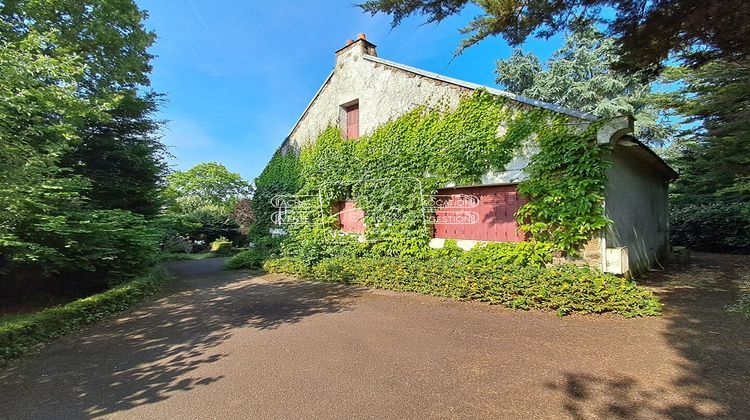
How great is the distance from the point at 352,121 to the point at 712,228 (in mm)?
14537

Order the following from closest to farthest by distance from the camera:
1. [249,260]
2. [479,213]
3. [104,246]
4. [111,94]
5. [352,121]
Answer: [479,213] → [104,246] → [111,94] → [352,121] → [249,260]

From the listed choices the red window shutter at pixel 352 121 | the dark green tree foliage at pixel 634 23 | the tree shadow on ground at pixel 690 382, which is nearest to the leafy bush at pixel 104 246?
the red window shutter at pixel 352 121

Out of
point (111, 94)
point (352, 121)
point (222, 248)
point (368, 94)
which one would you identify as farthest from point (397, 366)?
point (222, 248)

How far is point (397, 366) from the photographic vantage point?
137 inches

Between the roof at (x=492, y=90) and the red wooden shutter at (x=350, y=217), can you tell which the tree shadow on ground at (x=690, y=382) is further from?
the red wooden shutter at (x=350, y=217)

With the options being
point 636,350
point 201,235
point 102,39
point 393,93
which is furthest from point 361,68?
point 201,235

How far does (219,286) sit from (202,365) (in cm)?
546

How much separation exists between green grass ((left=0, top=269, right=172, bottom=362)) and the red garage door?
6905 mm

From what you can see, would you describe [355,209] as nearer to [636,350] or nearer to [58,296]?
[636,350]

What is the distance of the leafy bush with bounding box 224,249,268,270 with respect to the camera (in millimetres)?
11630

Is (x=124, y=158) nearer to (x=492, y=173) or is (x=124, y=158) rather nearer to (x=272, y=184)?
(x=272, y=184)

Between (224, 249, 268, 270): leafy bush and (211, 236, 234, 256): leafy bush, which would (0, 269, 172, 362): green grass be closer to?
(224, 249, 268, 270): leafy bush

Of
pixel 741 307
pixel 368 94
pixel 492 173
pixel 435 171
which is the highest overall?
pixel 368 94

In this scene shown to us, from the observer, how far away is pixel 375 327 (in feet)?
15.7
